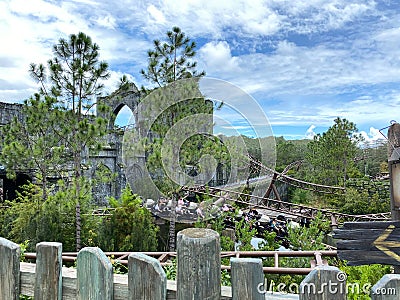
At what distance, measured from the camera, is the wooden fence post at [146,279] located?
103 centimetres

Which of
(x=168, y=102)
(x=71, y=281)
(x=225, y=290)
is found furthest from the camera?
(x=168, y=102)

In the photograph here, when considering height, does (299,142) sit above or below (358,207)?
above

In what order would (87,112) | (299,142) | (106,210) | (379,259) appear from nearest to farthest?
(379,259)
(87,112)
(106,210)
(299,142)

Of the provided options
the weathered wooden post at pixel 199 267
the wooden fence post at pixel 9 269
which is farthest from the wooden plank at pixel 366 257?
the wooden fence post at pixel 9 269

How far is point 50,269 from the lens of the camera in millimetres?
1172

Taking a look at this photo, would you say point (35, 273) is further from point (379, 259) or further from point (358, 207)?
point (358, 207)

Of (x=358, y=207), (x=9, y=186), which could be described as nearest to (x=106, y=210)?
(x=9, y=186)

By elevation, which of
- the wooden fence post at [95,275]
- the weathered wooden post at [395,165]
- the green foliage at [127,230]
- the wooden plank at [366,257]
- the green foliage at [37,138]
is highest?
the green foliage at [37,138]

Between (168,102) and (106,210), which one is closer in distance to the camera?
(168,102)

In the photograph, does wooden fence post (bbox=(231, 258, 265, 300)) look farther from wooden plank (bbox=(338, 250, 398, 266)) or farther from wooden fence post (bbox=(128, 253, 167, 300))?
wooden plank (bbox=(338, 250, 398, 266))

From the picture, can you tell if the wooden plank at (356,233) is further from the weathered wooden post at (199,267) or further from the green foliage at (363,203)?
the green foliage at (363,203)

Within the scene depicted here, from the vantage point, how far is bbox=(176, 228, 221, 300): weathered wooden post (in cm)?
99

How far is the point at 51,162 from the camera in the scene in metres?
5.76

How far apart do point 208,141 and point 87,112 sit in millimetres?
1917
